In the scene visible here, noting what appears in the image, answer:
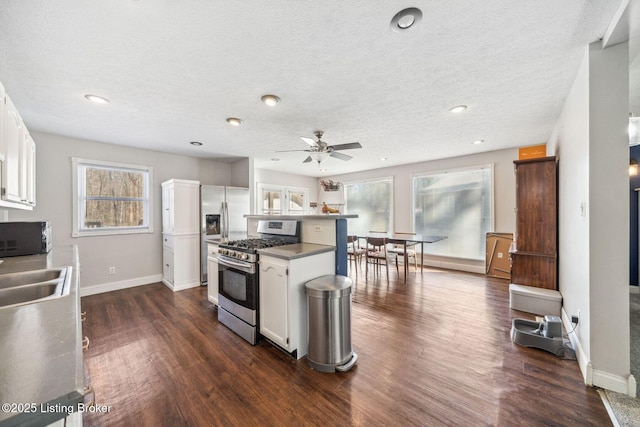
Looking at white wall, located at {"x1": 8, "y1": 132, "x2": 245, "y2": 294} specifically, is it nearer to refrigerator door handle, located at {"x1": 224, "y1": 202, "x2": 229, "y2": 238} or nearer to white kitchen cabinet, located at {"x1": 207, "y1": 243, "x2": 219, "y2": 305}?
refrigerator door handle, located at {"x1": 224, "y1": 202, "x2": 229, "y2": 238}

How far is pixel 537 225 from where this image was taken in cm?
314

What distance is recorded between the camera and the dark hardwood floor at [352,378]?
161 centimetres

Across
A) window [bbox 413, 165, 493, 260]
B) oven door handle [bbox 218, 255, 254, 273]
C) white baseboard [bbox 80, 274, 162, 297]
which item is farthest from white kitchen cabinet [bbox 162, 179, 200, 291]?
window [bbox 413, 165, 493, 260]

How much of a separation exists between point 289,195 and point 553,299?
6.06 m

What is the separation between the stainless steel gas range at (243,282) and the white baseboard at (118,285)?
2.55 meters

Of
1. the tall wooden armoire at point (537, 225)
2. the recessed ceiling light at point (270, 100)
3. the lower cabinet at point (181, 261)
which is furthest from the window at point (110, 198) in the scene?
the tall wooden armoire at point (537, 225)

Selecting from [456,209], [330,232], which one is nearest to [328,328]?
[330,232]

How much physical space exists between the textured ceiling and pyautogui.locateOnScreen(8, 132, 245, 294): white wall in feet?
1.41

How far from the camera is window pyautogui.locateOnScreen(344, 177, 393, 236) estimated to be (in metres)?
6.72

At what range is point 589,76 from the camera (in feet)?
5.97

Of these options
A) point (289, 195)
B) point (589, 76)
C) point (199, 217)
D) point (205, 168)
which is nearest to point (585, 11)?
point (589, 76)

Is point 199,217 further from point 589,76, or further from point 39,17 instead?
point 589,76

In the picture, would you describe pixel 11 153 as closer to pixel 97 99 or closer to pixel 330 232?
pixel 97 99

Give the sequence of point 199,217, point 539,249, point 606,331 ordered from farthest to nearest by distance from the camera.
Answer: point 199,217
point 539,249
point 606,331
